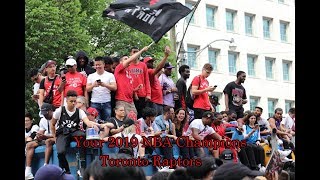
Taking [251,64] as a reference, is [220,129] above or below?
below

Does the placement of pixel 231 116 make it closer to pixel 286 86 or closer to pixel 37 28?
pixel 37 28

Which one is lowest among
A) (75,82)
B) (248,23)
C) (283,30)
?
(75,82)

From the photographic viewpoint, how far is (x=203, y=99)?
1321 centimetres

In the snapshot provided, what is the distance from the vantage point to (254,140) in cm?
1369

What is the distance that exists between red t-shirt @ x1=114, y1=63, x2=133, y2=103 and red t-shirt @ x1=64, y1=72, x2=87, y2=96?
458mm

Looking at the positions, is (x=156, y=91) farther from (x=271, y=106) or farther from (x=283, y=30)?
(x=283, y=30)

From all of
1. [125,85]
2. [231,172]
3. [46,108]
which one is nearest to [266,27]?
[125,85]

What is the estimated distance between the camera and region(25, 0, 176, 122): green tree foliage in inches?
965

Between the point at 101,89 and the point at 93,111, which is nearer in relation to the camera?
the point at 93,111

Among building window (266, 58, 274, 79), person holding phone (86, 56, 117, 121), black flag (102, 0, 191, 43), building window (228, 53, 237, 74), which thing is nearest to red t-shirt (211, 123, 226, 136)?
person holding phone (86, 56, 117, 121)

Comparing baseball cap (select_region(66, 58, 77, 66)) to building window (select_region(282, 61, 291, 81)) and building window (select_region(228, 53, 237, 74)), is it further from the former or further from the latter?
building window (select_region(282, 61, 291, 81))

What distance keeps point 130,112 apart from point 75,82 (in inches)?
33.7
